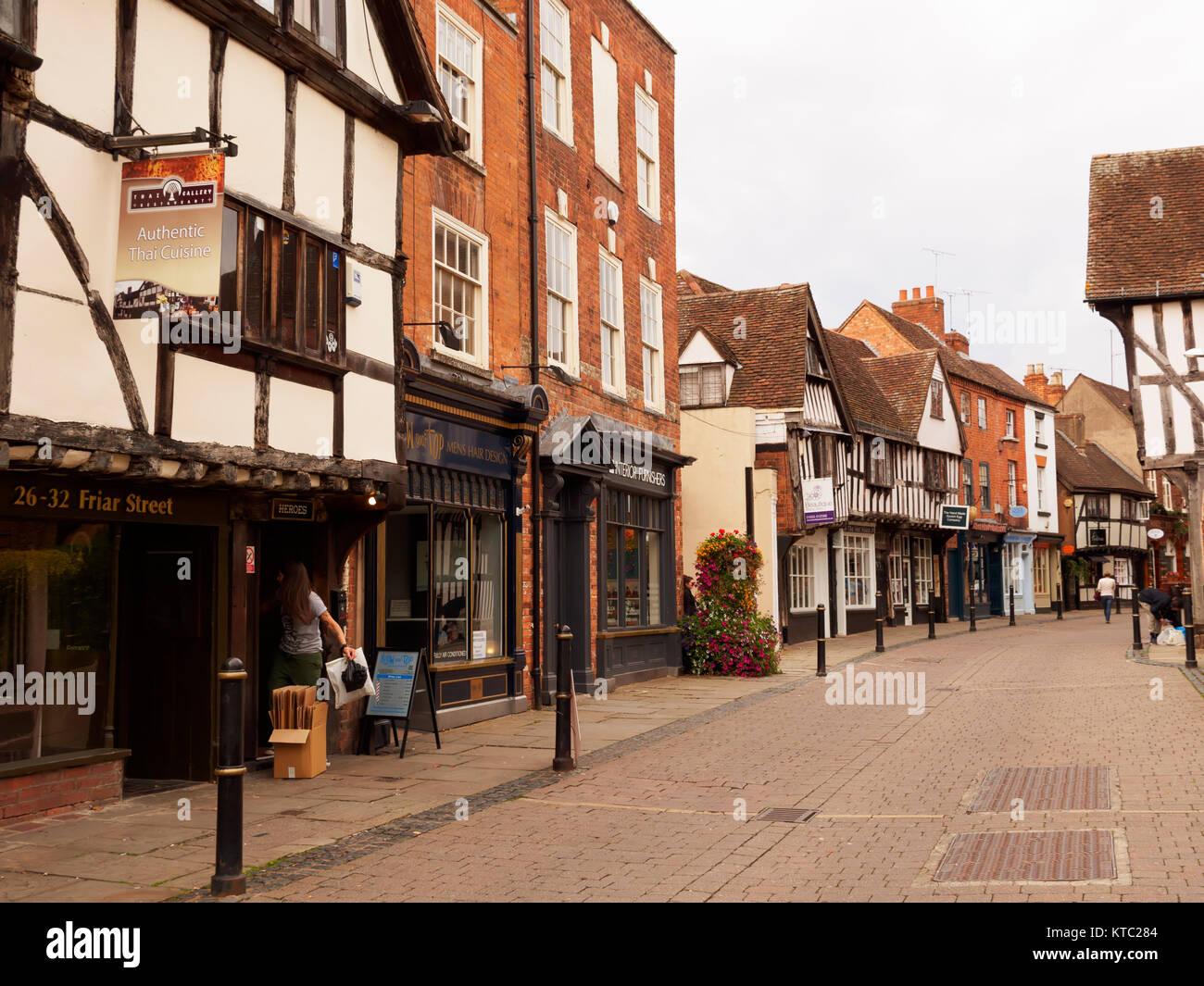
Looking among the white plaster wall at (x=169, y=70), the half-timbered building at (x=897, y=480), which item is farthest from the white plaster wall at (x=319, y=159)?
the half-timbered building at (x=897, y=480)

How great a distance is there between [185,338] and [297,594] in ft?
9.54

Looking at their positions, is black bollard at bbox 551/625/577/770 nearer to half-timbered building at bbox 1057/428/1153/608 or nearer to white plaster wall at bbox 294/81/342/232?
white plaster wall at bbox 294/81/342/232

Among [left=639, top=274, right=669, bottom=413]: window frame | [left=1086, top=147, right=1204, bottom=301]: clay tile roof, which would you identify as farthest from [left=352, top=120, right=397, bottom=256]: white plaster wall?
[left=1086, top=147, right=1204, bottom=301]: clay tile roof

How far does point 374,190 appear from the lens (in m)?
10.9

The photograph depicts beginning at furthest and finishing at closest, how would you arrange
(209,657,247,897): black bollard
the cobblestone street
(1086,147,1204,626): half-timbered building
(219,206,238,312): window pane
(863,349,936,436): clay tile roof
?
(863,349,936,436): clay tile roof
(1086,147,1204,626): half-timbered building
(219,206,238,312): window pane
the cobblestone street
(209,657,247,897): black bollard

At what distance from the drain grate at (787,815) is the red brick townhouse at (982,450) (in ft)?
108

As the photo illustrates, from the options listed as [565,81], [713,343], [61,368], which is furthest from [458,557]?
[713,343]

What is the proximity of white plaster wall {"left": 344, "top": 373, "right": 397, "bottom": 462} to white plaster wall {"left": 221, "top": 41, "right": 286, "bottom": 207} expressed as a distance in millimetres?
1808

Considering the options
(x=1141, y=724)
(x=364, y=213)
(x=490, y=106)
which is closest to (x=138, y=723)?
(x=364, y=213)

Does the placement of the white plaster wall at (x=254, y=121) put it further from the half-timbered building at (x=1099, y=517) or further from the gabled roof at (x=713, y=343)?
the half-timbered building at (x=1099, y=517)

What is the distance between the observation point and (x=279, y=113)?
9586 mm

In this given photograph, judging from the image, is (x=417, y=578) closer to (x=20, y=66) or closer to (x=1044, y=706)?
(x=20, y=66)

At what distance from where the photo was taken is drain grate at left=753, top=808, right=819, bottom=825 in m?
8.17

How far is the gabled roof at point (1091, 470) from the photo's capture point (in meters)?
51.9
